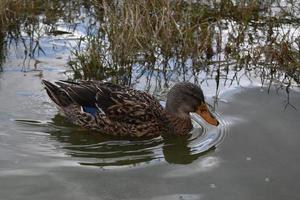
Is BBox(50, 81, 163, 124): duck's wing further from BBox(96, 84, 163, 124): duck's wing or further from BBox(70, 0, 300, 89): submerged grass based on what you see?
BBox(70, 0, 300, 89): submerged grass

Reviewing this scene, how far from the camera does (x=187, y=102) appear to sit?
6.02 metres

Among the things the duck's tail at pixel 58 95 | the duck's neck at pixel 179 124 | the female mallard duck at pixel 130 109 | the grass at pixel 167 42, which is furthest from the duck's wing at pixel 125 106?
the grass at pixel 167 42

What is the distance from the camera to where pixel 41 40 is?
820cm

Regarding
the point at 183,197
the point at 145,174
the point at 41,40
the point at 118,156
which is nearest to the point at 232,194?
the point at 183,197

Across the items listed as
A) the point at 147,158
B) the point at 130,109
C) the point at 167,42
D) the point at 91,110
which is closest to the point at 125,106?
the point at 130,109

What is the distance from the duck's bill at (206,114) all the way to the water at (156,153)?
0.38 ft

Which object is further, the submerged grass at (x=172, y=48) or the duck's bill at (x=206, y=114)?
the submerged grass at (x=172, y=48)

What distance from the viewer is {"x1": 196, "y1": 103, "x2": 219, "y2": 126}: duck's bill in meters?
5.87

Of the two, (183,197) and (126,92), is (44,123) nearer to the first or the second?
(126,92)

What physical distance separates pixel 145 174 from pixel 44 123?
1.41m

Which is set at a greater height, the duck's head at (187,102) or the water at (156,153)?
the duck's head at (187,102)

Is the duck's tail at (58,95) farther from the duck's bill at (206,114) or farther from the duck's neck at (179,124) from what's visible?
the duck's bill at (206,114)

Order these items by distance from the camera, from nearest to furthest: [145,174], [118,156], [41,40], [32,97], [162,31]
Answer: [145,174] → [118,156] → [32,97] → [162,31] → [41,40]

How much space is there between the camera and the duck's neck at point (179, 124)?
5961 mm
